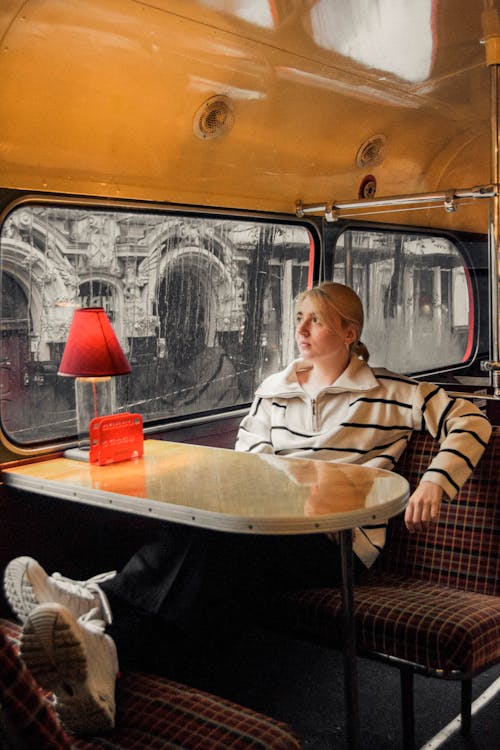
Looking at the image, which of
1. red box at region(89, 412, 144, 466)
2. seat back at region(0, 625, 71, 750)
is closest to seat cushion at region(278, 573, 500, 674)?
red box at region(89, 412, 144, 466)

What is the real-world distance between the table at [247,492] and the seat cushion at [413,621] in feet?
0.53

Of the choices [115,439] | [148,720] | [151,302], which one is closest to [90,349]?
[115,439]

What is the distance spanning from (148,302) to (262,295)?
2.53 feet

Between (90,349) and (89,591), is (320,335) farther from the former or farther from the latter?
(89,591)

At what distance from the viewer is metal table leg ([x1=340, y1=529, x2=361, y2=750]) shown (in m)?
2.24

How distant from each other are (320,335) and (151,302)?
77 cm

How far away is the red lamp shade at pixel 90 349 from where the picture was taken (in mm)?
2840

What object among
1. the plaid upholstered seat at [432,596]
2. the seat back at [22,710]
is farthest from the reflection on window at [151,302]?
the seat back at [22,710]

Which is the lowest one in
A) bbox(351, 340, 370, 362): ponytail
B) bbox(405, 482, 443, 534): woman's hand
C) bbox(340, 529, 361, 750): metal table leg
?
bbox(340, 529, 361, 750): metal table leg

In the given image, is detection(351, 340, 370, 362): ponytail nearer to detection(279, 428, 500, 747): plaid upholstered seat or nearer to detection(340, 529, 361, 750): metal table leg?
detection(279, 428, 500, 747): plaid upholstered seat

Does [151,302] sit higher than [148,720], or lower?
higher

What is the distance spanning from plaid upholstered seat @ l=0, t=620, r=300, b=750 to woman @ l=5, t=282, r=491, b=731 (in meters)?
0.06

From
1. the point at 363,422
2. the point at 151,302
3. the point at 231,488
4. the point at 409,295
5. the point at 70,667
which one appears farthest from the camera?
the point at 409,295

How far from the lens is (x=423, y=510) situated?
2547 millimetres
